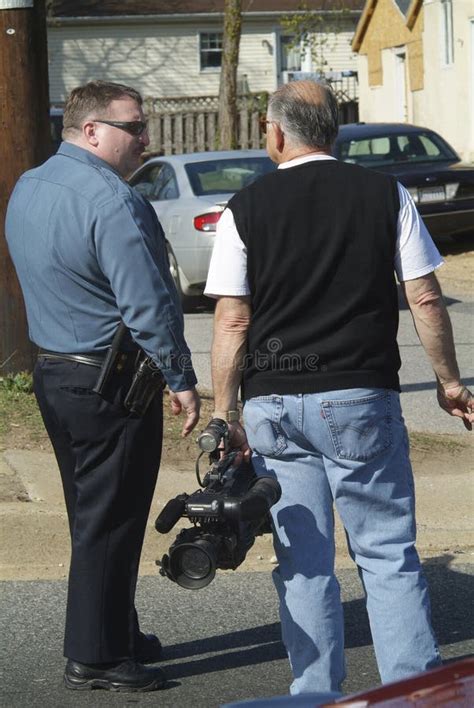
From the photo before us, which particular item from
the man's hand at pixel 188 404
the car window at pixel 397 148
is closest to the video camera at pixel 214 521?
the man's hand at pixel 188 404

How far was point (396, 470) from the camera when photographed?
3844mm

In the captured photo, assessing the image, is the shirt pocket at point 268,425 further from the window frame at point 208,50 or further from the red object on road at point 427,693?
the window frame at point 208,50

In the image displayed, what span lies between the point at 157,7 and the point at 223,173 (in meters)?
27.0

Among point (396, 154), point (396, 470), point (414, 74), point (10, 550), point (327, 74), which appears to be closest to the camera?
point (396, 470)

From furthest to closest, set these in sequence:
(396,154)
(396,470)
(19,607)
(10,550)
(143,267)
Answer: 1. (396,154)
2. (10,550)
3. (19,607)
4. (143,267)
5. (396,470)

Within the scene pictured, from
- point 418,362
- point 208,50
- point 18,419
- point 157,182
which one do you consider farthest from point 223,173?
point 208,50

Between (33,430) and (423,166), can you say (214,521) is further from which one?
(423,166)

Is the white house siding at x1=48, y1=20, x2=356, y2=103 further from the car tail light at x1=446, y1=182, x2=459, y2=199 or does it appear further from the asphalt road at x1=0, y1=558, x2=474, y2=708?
the asphalt road at x1=0, y1=558, x2=474, y2=708

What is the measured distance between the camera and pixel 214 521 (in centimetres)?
359

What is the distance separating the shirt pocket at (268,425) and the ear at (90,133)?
113cm

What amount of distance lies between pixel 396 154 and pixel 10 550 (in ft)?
38.6

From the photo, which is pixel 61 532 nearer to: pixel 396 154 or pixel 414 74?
pixel 396 154

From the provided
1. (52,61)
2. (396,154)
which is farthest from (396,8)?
(396,154)

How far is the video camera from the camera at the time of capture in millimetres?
3512
